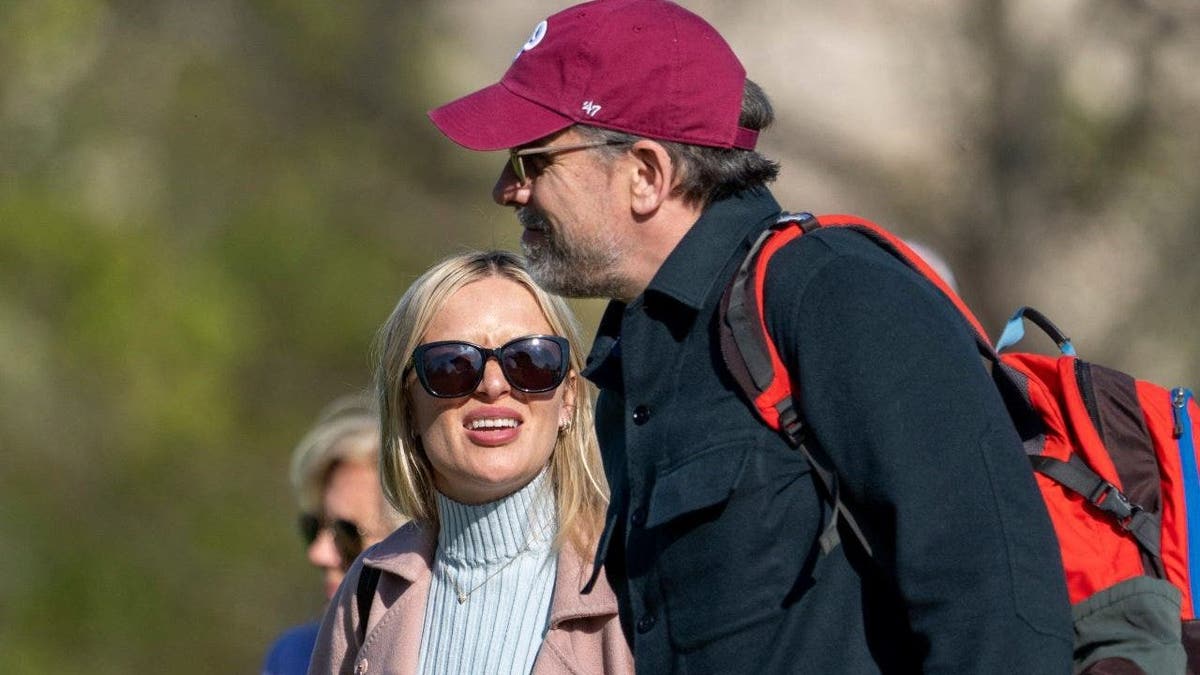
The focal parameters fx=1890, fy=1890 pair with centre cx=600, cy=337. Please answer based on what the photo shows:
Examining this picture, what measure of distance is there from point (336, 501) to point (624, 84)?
7.50ft

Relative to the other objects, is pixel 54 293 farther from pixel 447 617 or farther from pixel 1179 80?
pixel 447 617

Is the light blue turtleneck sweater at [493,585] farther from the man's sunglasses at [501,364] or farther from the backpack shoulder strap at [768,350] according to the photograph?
the backpack shoulder strap at [768,350]

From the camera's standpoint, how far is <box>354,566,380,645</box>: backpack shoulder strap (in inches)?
130

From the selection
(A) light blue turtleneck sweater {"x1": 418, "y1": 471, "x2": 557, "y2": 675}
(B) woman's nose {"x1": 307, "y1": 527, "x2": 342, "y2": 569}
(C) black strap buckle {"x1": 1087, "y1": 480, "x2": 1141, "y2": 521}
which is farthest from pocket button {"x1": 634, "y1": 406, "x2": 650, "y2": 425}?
(B) woman's nose {"x1": 307, "y1": 527, "x2": 342, "y2": 569}

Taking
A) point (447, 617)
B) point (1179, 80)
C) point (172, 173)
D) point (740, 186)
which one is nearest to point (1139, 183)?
point (1179, 80)

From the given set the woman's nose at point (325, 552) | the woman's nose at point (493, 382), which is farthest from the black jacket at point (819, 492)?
the woman's nose at point (325, 552)

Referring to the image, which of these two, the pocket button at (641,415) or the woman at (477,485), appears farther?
the woman at (477,485)

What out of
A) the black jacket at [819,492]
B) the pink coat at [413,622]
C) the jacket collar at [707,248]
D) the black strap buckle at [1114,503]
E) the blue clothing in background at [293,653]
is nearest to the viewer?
the black jacket at [819,492]

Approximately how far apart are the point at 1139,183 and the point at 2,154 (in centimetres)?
559

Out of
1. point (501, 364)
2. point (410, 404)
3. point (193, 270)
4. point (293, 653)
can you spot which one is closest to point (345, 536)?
point (293, 653)

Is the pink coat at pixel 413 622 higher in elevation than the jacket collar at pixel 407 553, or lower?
lower

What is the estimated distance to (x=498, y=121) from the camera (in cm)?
240

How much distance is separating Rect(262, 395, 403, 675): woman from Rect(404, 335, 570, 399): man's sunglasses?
980mm

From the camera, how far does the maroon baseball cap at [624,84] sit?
233cm
